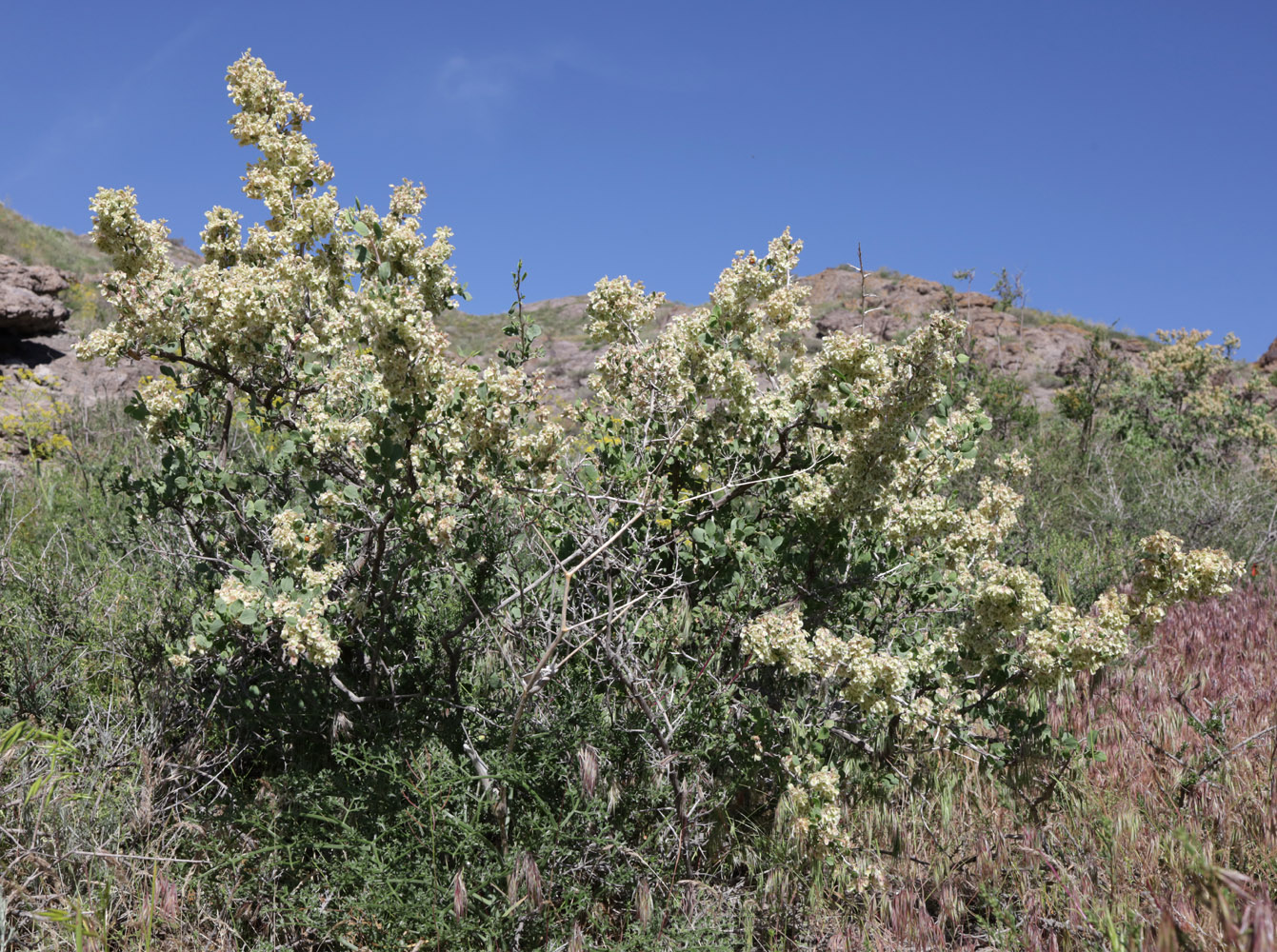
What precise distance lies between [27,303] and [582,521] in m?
15.5

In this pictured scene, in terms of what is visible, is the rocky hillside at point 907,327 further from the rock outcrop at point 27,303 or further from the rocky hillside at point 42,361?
the rock outcrop at point 27,303

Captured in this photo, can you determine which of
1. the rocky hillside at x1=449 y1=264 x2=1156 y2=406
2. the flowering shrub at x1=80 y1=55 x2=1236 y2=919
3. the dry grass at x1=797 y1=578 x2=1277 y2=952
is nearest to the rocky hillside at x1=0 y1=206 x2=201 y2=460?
the flowering shrub at x1=80 y1=55 x2=1236 y2=919

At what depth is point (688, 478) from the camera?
3824mm

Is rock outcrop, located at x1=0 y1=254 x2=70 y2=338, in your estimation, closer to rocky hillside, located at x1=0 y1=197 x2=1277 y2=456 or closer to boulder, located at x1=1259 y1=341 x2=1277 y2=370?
rocky hillside, located at x1=0 y1=197 x2=1277 y2=456

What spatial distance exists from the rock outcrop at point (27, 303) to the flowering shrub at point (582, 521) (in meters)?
13.6

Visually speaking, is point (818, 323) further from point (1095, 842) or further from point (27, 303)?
point (1095, 842)

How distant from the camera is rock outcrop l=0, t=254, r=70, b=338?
1425 centimetres

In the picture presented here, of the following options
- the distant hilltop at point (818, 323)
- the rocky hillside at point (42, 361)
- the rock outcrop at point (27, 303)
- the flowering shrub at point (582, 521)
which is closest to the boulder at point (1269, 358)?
the distant hilltop at point (818, 323)

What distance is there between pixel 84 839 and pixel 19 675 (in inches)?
54.9

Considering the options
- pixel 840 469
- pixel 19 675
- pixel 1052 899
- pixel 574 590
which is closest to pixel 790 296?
pixel 840 469

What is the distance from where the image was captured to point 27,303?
14422 mm

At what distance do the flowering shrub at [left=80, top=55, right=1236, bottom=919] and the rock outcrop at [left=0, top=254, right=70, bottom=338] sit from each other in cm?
1360

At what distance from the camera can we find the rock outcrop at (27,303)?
14.2m

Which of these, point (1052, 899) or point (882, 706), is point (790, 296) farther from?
point (1052, 899)
